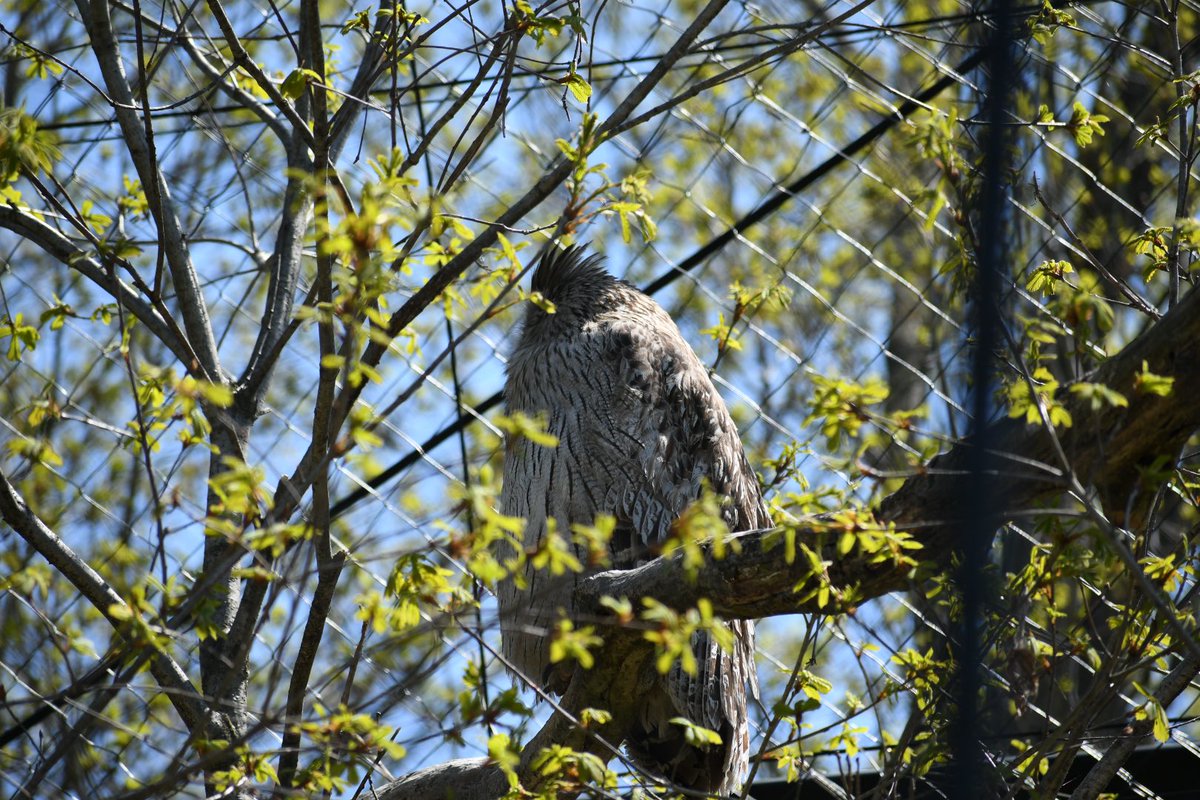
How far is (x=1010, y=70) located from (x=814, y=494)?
1174mm

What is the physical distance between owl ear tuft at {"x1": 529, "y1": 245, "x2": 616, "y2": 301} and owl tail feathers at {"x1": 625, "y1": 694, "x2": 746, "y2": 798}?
5.24 ft

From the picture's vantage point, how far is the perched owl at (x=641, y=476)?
3.54m

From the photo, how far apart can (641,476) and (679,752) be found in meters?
0.80

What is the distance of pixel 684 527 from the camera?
202 cm

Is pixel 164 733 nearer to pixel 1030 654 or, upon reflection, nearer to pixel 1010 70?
pixel 1030 654

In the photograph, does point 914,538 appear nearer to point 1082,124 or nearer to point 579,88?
point 1082,124

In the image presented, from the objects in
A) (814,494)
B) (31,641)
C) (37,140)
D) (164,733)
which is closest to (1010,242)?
(814,494)

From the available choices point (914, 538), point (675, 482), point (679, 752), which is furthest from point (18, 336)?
point (914, 538)

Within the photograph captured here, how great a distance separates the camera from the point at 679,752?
3.50m

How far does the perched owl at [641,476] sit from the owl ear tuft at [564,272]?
398mm

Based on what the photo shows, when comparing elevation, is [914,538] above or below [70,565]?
below

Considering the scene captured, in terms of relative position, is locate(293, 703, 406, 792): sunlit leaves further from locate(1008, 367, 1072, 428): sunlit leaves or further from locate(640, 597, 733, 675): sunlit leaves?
locate(1008, 367, 1072, 428): sunlit leaves

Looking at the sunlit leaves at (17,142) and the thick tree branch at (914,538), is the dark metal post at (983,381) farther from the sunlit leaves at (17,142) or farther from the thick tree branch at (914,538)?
the sunlit leaves at (17,142)

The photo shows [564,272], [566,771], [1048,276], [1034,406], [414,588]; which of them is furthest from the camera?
[564,272]
